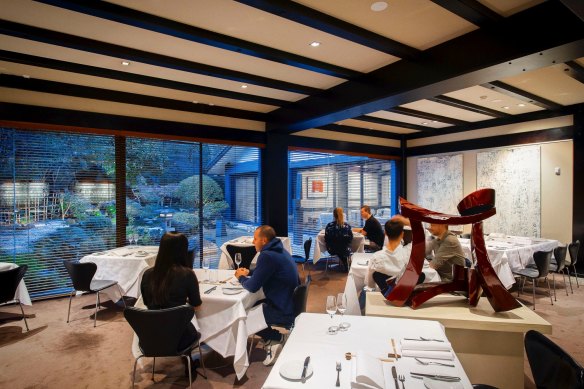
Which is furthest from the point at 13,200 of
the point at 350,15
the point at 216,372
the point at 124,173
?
the point at 350,15

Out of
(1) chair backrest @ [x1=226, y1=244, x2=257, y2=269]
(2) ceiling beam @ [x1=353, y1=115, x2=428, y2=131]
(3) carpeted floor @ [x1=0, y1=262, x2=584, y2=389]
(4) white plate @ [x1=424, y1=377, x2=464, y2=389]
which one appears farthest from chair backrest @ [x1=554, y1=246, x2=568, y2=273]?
(4) white plate @ [x1=424, y1=377, x2=464, y2=389]

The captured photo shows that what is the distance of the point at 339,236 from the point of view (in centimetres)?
650

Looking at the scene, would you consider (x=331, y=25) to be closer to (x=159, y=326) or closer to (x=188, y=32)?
(x=188, y=32)

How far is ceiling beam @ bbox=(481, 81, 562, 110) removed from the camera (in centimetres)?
520

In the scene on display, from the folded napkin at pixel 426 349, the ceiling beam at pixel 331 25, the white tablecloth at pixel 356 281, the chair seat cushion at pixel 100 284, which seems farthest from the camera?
the chair seat cushion at pixel 100 284

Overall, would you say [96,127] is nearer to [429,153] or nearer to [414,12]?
[414,12]

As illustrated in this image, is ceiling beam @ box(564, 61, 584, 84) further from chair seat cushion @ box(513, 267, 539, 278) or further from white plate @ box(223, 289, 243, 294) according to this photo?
white plate @ box(223, 289, 243, 294)

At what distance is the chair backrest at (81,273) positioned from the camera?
4141mm

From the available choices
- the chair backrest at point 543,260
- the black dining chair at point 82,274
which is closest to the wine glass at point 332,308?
the black dining chair at point 82,274

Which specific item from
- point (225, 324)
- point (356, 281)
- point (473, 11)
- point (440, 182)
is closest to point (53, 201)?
point (225, 324)

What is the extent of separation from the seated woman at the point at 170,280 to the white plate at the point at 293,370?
4.48 ft

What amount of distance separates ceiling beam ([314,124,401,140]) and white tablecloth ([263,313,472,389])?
657cm

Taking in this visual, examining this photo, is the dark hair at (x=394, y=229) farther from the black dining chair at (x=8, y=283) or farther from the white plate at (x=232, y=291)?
the black dining chair at (x=8, y=283)

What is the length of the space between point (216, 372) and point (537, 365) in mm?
2570
